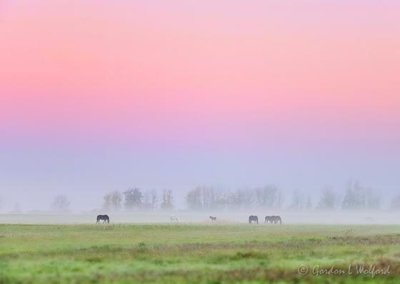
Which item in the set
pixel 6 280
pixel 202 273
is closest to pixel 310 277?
pixel 202 273

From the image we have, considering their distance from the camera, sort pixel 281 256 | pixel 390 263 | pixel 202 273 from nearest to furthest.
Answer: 1. pixel 202 273
2. pixel 390 263
3. pixel 281 256

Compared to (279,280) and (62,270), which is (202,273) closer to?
(279,280)

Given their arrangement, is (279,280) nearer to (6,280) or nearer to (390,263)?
(390,263)

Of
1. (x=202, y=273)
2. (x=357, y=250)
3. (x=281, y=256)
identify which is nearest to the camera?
(x=202, y=273)

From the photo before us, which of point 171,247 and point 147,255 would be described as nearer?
point 147,255

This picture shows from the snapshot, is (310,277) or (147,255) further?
(147,255)

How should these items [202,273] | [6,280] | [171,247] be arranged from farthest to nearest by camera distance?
1. [171,247]
2. [202,273]
3. [6,280]

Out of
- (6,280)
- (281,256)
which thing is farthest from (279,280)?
(6,280)

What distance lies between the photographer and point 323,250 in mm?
50281

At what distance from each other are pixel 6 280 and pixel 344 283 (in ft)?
55.3

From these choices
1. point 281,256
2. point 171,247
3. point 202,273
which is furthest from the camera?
point 171,247

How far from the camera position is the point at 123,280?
35.0 m

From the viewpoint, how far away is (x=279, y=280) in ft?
116

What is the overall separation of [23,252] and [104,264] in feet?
35.6
